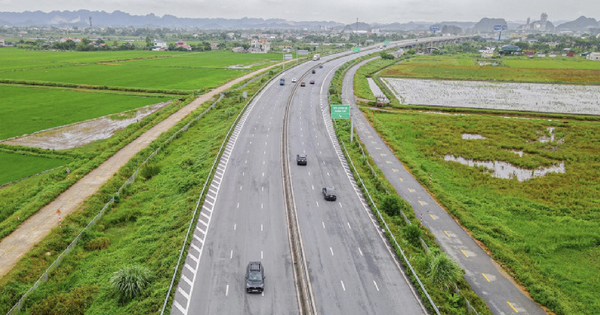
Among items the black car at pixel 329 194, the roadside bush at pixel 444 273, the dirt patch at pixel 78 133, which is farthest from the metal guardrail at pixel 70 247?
the roadside bush at pixel 444 273

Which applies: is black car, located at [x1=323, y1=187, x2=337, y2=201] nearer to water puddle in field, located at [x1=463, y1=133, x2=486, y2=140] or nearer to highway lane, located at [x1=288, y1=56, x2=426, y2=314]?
highway lane, located at [x1=288, y1=56, x2=426, y2=314]

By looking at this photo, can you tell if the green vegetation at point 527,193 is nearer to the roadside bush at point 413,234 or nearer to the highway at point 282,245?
the roadside bush at point 413,234

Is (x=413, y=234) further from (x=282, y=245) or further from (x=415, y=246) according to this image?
(x=282, y=245)

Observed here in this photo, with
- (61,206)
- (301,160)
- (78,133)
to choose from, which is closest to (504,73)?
(301,160)

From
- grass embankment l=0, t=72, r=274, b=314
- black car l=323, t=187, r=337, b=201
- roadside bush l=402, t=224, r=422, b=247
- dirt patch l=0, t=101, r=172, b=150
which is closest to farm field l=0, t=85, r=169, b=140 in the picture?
dirt patch l=0, t=101, r=172, b=150

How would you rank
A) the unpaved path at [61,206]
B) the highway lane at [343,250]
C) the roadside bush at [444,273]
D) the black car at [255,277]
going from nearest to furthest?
the highway lane at [343,250]
the black car at [255,277]
the roadside bush at [444,273]
the unpaved path at [61,206]

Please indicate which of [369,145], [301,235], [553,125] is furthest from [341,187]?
[553,125]
